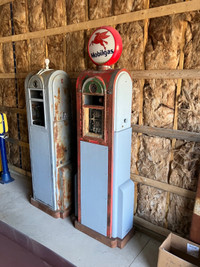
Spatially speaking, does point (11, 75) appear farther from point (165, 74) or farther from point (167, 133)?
point (167, 133)

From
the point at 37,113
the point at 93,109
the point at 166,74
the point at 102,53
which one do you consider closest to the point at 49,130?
the point at 37,113

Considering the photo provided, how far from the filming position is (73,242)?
2.44 metres

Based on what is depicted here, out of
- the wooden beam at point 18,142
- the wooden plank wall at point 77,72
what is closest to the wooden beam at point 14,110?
the wooden plank wall at point 77,72

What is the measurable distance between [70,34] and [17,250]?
8.31 ft

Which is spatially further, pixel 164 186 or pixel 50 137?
pixel 50 137

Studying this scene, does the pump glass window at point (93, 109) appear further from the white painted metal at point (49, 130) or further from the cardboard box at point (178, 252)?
the cardboard box at point (178, 252)

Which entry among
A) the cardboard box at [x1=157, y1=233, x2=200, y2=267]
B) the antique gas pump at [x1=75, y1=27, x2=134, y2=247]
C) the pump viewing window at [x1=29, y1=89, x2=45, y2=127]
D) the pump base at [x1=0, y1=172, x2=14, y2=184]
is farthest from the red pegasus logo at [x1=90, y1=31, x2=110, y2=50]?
the pump base at [x1=0, y1=172, x2=14, y2=184]

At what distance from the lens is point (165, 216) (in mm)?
2480

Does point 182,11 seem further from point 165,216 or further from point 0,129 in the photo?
point 0,129

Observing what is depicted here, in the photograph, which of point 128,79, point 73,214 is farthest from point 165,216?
point 128,79

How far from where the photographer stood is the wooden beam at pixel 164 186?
2279 mm

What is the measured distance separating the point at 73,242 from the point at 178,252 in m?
1.11

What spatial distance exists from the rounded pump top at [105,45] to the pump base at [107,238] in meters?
1.83

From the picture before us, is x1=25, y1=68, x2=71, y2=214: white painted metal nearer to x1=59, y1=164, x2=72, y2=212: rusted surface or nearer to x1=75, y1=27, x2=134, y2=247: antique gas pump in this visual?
x1=59, y1=164, x2=72, y2=212: rusted surface
